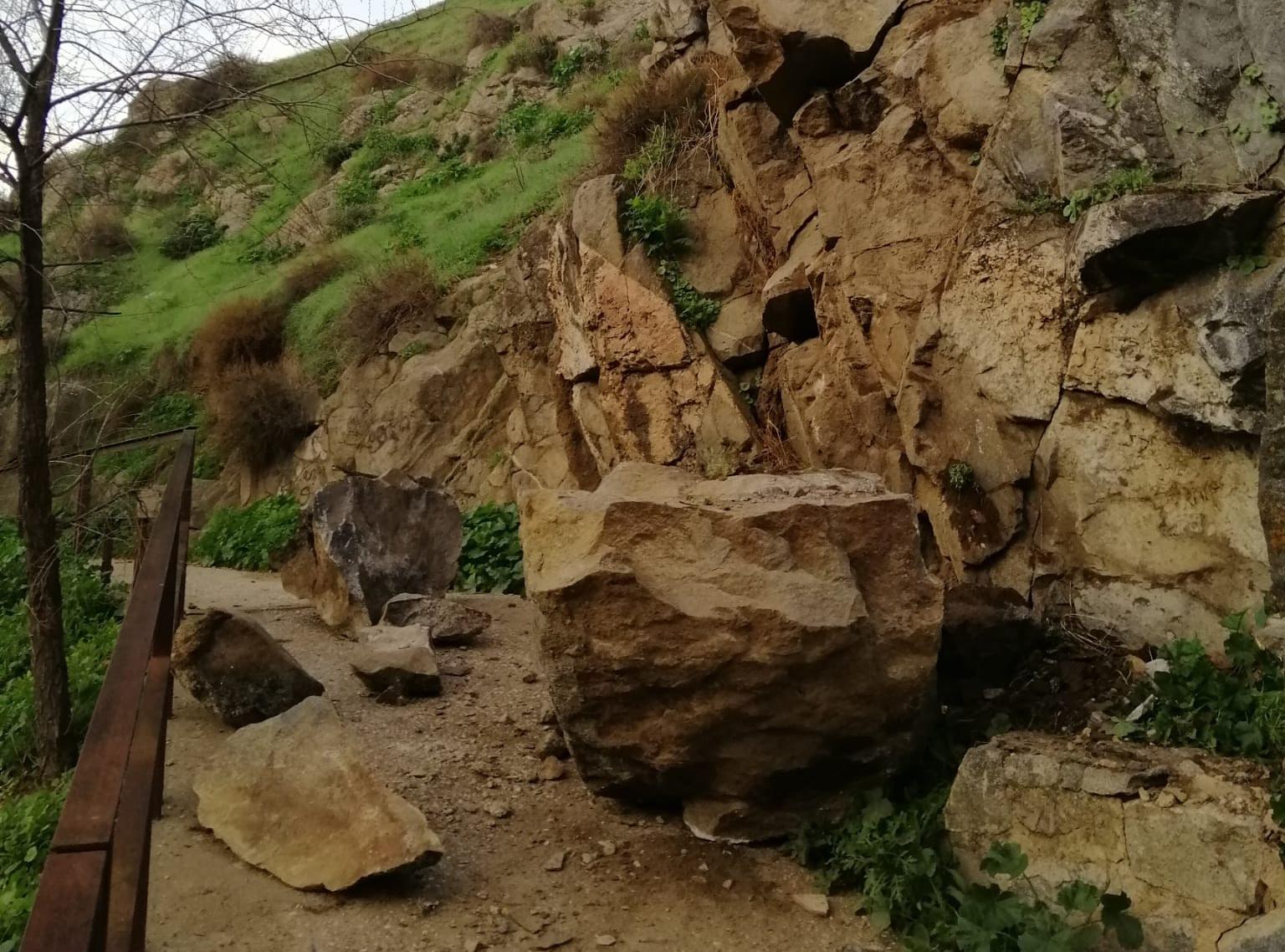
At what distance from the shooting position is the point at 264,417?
13.8 metres

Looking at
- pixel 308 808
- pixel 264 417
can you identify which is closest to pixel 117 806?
pixel 308 808

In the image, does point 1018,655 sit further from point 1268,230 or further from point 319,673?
point 319,673

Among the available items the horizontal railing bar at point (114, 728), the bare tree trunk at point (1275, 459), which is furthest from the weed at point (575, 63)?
the horizontal railing bar at point (114, 728)

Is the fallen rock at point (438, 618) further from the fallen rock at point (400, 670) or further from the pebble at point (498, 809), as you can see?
the pebble at point (498, 809)

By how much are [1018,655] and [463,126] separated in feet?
56.5

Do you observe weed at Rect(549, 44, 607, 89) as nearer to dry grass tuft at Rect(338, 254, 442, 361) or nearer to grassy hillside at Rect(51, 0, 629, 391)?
grassy hillside at Rect(51, 0, 629, 391)

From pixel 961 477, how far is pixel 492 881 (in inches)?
117

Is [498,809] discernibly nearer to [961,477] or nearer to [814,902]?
[814,902]

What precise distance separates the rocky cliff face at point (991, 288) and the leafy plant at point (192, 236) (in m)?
11.4

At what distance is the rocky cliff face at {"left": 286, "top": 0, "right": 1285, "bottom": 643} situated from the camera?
4.12m

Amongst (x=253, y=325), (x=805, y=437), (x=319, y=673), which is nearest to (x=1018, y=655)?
(x=805, y=437)

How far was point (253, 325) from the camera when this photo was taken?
15.7m

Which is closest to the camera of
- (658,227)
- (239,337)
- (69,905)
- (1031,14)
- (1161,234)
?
(69,905)

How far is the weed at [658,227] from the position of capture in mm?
8102
